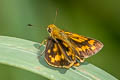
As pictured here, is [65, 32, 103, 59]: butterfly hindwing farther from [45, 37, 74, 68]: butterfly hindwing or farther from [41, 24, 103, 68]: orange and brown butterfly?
[45, 37, 74, 68]: butterfly hindwing

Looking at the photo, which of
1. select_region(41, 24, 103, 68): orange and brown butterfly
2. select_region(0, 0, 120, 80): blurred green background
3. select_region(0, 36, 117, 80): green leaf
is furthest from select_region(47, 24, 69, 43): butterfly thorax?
select_region(0, 0, 120, 80): blurred green background

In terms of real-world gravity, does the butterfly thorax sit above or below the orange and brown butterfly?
above

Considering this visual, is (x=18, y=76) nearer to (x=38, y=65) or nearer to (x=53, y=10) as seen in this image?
(x=38, y=65)

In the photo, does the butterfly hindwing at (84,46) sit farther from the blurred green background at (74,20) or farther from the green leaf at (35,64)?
the blurred green background at (74,20)

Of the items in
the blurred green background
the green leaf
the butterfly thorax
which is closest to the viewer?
the green leaf

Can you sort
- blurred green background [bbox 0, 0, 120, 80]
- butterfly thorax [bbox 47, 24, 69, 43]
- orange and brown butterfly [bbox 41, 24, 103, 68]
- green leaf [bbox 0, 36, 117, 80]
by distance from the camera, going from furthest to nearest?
1. blurred green background [bbox 0, 0, 120, 80]
2. butterfly thorax [bbox 47, 24, 69, 43]
3. orange and brown butterfly [bbox 41, 24, 103, 68]
4. green leaf [bbox 0, 36, 117, 80]

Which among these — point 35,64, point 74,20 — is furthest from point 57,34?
point 74,20

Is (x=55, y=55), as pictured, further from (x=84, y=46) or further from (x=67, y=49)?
(x=84, y=46)

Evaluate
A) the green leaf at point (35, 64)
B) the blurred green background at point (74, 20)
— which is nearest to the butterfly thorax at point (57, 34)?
the green leaf at point (35, 64)
